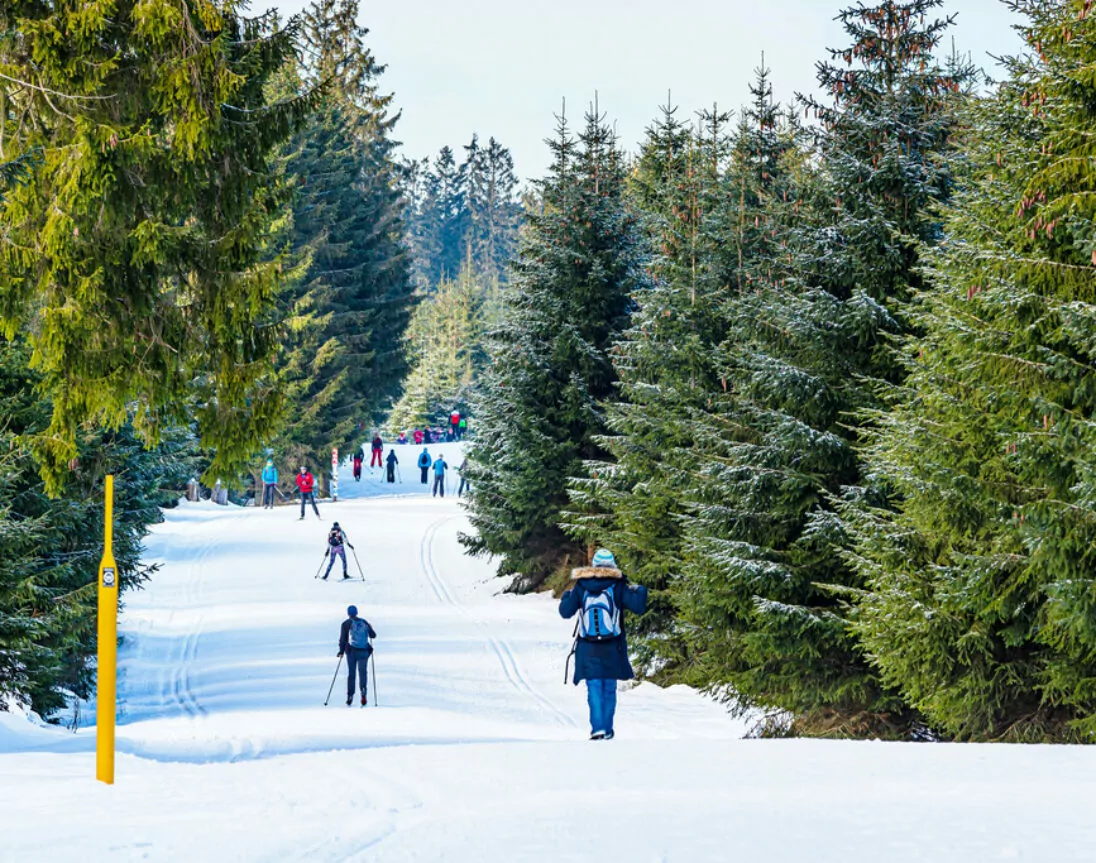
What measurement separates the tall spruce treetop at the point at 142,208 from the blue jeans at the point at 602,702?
4.18 meters

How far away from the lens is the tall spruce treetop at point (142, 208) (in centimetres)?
1049

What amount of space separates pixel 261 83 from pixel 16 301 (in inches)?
126

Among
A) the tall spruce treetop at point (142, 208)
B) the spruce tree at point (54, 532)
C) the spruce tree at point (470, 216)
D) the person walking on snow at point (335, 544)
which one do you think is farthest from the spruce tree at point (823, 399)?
the spruce tree at point (470, 216)

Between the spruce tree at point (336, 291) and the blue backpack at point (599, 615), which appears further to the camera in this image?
the spruce tree at point (336, 291)

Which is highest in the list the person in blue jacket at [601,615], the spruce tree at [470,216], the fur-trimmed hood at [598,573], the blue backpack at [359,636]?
the spruce tree at [470,216]

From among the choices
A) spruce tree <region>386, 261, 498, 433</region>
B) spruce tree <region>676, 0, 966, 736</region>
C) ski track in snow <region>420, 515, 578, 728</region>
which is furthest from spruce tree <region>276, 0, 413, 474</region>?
spruce tree <region>676, 0, 966, 736</region>

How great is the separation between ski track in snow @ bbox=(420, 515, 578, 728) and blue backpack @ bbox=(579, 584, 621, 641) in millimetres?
6892

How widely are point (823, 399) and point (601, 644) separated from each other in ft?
20.0

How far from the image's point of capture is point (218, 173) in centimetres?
1168

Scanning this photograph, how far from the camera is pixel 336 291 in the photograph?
49656mm

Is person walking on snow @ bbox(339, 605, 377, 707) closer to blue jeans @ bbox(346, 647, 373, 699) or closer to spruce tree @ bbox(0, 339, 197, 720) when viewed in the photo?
blue jeans @ bbox(346, 647, 373, 699)

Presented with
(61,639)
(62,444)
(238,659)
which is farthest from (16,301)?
(238,659)

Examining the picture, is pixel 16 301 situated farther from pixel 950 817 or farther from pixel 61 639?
pixel 950 817

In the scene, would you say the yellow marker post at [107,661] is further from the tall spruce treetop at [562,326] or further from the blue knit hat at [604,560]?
the tall spruce treetop at [562,326]
